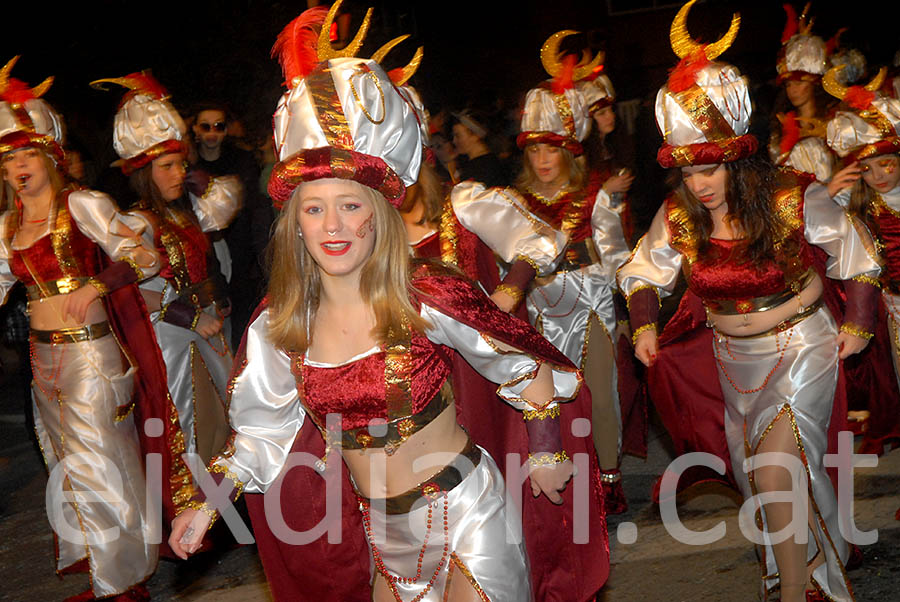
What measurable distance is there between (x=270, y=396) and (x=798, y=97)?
6.52m

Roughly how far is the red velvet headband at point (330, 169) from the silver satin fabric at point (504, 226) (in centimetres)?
253

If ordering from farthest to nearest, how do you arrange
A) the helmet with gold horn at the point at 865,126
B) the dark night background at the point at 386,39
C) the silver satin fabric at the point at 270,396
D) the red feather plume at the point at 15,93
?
the dark night background at the point at 386,39
the helmet with gold horn at the point at 865,126
the red feather plume at the point at 15,93
the silver satin fabric at the point at 270,396

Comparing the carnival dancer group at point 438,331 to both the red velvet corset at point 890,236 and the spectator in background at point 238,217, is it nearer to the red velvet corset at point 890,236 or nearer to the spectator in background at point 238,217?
the red velvet corset at point 890,236

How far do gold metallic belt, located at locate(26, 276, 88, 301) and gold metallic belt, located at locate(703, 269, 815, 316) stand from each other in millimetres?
3172

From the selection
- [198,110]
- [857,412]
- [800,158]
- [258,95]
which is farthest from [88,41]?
[857,412]

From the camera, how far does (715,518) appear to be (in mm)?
5738

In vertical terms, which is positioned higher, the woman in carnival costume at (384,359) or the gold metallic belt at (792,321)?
the woman in carnival costume at (384,359)

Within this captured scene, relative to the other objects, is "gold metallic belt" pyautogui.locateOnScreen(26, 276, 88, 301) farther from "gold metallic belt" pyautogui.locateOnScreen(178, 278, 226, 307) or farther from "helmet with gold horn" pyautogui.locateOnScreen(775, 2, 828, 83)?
"helmet with gold horn" pyautogui.locateOnScreen(775, 2, 828, 83)

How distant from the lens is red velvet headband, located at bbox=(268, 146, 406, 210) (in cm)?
301

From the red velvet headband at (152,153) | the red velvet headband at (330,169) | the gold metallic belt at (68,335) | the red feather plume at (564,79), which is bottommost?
the gold metallic belt at (68,335)

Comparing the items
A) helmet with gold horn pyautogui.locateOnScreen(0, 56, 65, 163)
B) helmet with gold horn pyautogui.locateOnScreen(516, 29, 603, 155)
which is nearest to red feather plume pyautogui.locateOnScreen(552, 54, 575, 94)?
helmet with gold horn pyautogui.locateOnScreen(516, 29, 603, 155)

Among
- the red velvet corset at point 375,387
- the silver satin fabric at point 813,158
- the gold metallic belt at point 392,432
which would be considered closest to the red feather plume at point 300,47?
the red velvet corset at point 375,387

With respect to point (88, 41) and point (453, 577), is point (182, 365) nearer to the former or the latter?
point (453, 577)

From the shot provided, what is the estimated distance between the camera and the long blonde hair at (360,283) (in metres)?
3.17
